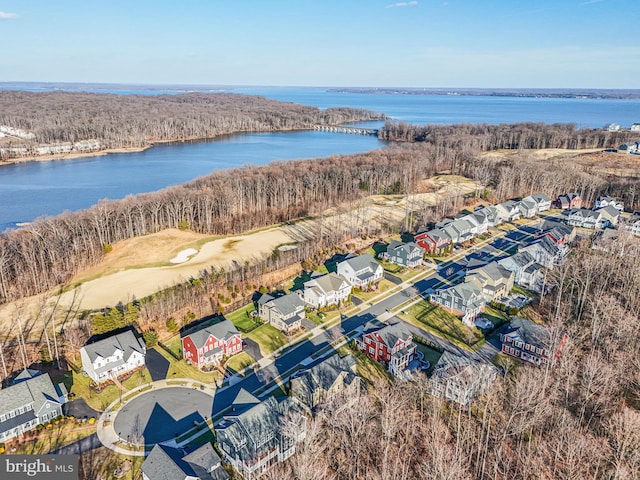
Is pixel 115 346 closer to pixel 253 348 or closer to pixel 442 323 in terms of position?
pixel 253 348

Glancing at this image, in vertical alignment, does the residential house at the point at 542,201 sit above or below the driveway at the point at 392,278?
above

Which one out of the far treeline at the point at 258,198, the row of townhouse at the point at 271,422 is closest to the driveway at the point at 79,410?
the row of townhouse at the point at 271,422

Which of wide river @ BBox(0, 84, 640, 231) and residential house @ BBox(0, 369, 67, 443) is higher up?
wide river @ BBox(0, 84, 640, 231)

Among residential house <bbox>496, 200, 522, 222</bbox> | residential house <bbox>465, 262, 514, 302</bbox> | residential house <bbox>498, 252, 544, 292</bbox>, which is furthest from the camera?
residential house <bbox>496, 200, 522, 222</bbox>

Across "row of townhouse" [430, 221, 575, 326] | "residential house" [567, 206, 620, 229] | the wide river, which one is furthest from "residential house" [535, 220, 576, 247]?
the wide river

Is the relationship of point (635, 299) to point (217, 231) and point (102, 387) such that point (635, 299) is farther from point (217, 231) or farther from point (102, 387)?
point (217, 231)

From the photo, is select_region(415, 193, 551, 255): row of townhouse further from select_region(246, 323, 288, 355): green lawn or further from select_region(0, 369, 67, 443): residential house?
select_region(0, 369, 67, 443): residential house

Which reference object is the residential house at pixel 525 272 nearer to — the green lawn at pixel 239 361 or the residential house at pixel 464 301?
the residential house at pixel 464 301
